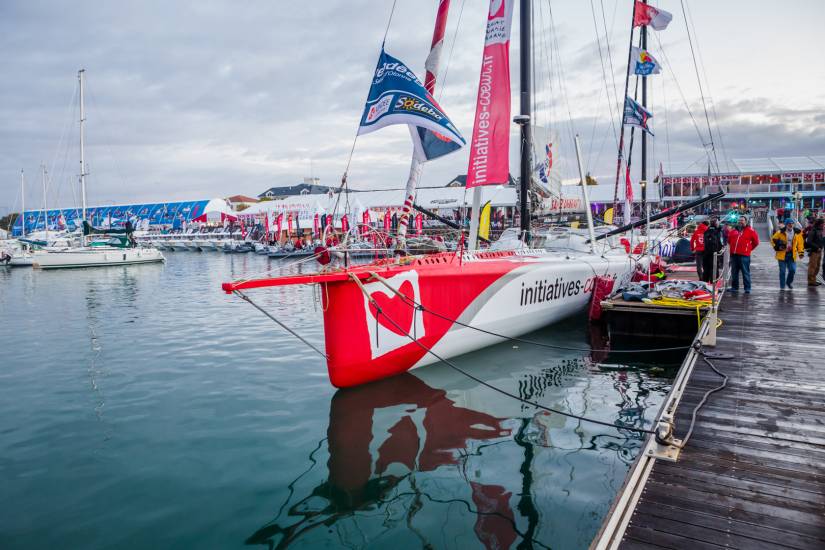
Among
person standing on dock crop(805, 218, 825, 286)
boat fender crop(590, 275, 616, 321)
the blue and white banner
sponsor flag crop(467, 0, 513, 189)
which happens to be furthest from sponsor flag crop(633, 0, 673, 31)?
the blue and white banner

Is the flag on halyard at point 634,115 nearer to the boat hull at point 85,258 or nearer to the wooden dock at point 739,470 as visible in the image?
the wooden dock at point 739,470

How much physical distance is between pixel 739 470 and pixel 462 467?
7.26ft

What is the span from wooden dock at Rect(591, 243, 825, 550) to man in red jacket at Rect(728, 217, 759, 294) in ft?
16.3

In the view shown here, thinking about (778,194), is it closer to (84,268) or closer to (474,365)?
(474,365)

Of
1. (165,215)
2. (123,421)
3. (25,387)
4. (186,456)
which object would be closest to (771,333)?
(186,456)

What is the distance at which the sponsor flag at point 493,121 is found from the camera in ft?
26.2

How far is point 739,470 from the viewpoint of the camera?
371 centimetres

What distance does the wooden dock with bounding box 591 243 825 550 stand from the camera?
301 centimetres

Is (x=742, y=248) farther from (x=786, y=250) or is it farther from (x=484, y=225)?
(x=484, y=225)

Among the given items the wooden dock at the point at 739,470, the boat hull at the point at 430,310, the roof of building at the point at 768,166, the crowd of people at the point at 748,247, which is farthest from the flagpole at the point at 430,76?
the roof of building at the point at 768,166

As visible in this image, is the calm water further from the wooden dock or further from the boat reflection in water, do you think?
the wooden dock

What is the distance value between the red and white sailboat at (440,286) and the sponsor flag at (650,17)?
9739 mm

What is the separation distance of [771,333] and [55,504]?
29.9ft

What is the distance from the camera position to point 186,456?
5.08 meters
